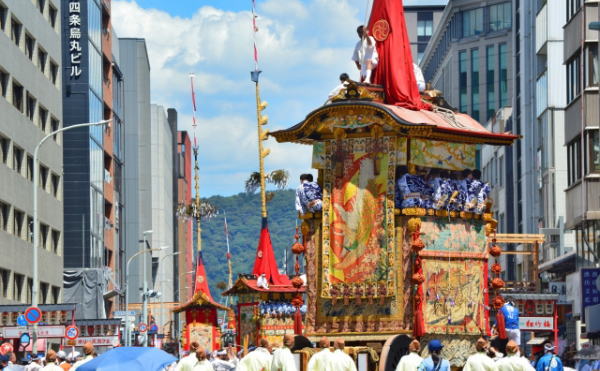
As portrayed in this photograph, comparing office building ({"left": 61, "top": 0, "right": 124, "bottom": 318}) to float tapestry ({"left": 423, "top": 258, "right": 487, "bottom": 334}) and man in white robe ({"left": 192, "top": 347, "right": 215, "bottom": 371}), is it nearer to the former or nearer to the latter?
float tapestry ({"left": 423, "top": 258, "right": 487, "bottom": 334})

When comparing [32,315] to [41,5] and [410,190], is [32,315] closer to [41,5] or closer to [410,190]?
[410,190]

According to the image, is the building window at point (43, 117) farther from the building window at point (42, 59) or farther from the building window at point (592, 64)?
the building window at point (592, 64)

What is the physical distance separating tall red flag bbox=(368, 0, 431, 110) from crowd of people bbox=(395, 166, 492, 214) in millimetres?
1684

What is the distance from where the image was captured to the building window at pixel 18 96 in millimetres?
70156

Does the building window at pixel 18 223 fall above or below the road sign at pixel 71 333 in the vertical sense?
above

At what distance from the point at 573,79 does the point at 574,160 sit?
3438 mm

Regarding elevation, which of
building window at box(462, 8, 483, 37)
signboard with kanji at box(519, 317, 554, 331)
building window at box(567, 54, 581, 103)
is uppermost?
building window at box(462, 8, 483, 37)

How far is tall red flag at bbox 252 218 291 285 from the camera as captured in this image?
2242 inches

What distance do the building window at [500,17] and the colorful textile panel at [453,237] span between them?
3963 inches

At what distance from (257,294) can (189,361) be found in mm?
26279

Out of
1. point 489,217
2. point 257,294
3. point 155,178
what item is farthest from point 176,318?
point 489,217

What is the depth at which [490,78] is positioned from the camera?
135250 millimetres

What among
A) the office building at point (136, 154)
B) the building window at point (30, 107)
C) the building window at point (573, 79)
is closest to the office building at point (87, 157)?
the building window at point (30, 107)

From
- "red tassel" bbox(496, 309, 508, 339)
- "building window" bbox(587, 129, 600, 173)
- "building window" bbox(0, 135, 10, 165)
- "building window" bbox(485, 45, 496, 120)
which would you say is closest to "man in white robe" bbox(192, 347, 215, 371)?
"red tassel" bbox(496, 309, 508, 339)
